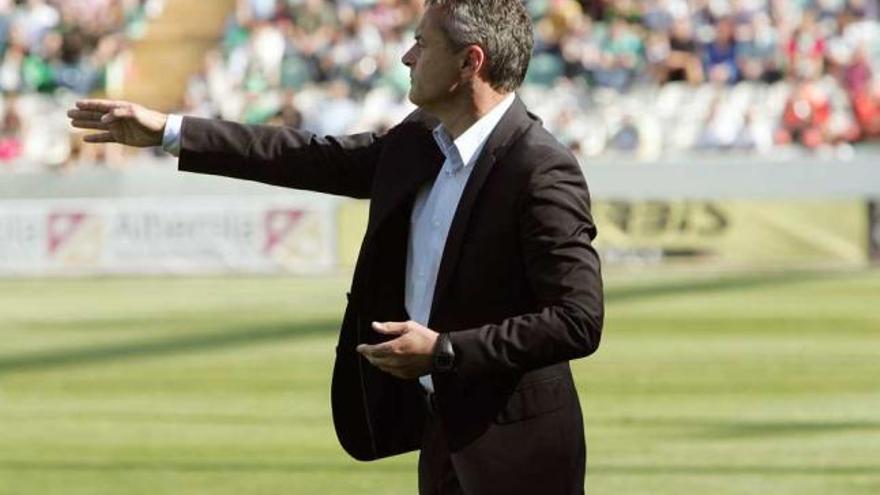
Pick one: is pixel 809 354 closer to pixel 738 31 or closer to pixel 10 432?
pixel 10 432

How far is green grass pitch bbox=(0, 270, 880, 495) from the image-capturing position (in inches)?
404

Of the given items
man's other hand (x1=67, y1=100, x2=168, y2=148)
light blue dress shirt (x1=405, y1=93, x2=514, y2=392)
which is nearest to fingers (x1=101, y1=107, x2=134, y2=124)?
man's other hand (x1=67, y1=100, x2=168, y2=148)

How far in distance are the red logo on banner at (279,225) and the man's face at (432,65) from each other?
19.7m

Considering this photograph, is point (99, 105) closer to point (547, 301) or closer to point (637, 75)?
point (547, 301)

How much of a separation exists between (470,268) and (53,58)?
86.2 ft

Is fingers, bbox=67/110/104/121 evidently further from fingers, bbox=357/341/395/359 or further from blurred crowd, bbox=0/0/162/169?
blurred crowd, bbox=0/0/162/169

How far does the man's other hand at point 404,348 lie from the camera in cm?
460

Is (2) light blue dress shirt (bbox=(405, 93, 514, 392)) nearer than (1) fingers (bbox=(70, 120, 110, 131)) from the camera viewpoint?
Yes

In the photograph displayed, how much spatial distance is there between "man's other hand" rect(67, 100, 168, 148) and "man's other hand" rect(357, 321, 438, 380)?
2.72 ft

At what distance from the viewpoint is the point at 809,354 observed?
50.5 feet

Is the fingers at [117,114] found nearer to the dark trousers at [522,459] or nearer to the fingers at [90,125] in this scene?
the fingers at [90,125]

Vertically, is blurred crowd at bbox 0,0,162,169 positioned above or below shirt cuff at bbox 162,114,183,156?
below

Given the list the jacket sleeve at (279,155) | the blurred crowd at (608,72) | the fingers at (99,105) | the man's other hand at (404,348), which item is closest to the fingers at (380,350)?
the man's other hand at (404,348)

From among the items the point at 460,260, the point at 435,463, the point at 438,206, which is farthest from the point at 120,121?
the point at 435,463
